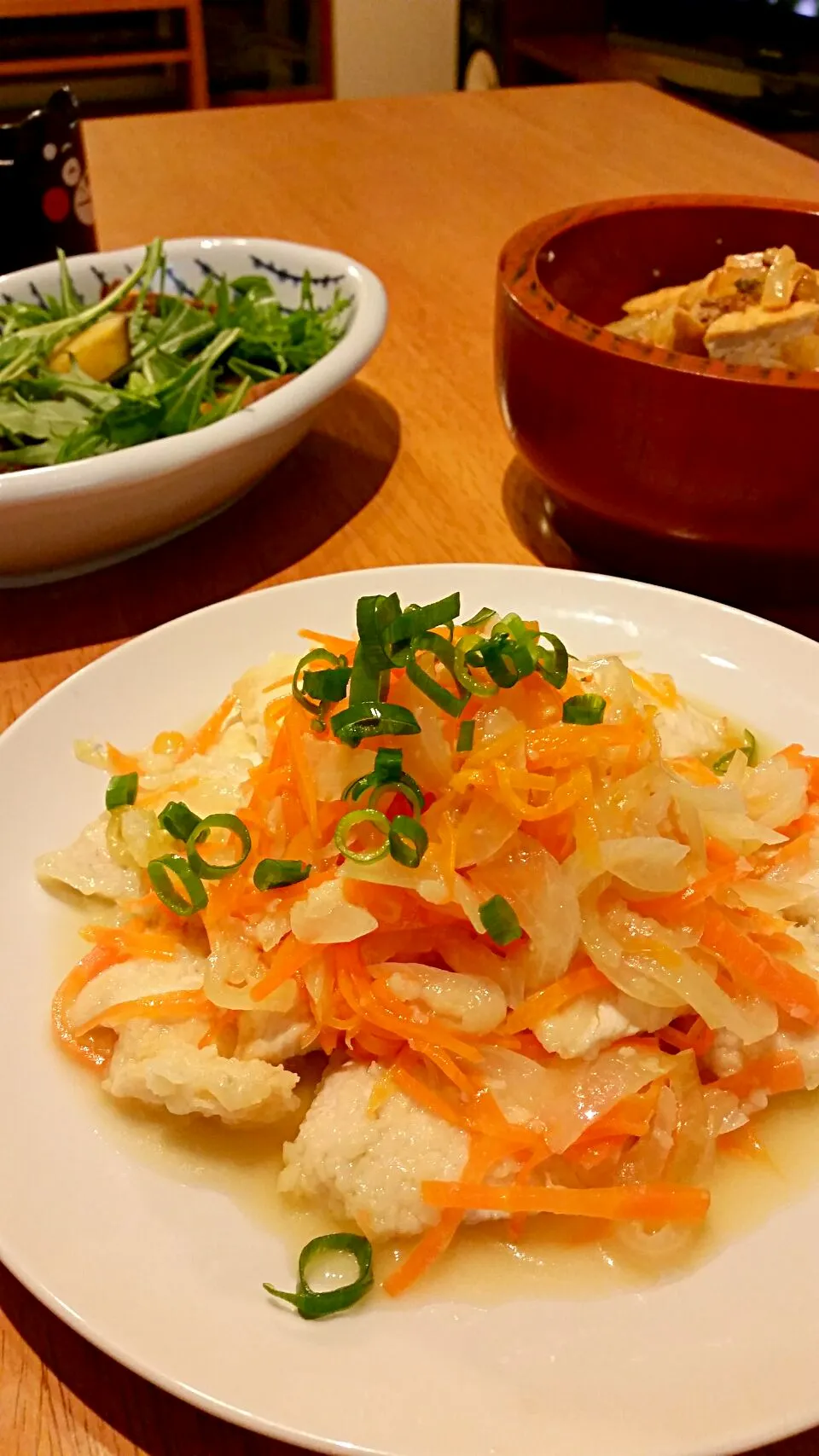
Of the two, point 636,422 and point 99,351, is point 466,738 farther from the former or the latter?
point 99,351

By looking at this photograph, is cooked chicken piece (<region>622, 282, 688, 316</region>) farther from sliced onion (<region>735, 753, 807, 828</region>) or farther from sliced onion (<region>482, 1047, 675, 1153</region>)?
sliced onion (<region>482, 1047, 675, 1153</region>)

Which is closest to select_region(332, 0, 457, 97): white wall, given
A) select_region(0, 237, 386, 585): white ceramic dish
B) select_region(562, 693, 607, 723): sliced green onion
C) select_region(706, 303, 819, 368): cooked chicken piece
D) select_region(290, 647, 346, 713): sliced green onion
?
select_region(0, 237, 386, 585): white ceramic dish

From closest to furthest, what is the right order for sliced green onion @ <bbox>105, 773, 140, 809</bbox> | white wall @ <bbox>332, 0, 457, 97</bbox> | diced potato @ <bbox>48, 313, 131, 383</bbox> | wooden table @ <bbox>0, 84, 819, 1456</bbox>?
wooden table @ <bbox>0, 84, 819, 1456</bbox> → sliced green onion @ <bbox>105, 773, 140, 809</bbox> → diced potato @ <bbox>48, 313, 131, 383</bbox> → white wall @ <bbox>332, 0, 457, 97</bbox>

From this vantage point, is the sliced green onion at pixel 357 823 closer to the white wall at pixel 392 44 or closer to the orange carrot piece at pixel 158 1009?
the orange carrot piece at pixel 158 1009

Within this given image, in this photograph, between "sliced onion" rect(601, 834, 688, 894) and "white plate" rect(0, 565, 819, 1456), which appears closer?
"white plate" rect(0, 565, 819, 1456)

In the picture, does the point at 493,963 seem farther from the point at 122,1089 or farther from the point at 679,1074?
the point at 122,1089

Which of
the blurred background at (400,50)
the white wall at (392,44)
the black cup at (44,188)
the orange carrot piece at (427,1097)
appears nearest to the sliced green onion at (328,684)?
the orange carrot piece at (427,1097)
